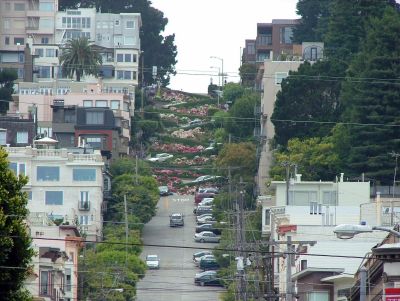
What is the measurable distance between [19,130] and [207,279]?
114ft

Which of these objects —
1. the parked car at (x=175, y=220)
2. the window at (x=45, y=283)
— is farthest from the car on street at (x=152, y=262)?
the window at (x=45, y=283)

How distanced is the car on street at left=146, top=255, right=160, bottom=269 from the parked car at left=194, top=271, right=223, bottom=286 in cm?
376

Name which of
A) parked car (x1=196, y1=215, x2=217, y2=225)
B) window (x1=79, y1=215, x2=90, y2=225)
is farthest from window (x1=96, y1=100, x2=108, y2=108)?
window (x1=79, y1=215, x2=90, y2=225)

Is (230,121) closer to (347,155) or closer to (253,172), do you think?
(253,172)

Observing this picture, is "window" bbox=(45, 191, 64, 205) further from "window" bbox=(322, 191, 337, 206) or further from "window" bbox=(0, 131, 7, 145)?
"window" bbox=(322, 191, 337, 206)

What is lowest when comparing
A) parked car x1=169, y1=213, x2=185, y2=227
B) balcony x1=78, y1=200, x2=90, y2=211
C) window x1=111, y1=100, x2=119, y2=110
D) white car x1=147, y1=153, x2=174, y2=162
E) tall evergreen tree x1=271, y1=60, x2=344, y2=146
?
parked car x1=169, y1=213, x2=185, y2=227

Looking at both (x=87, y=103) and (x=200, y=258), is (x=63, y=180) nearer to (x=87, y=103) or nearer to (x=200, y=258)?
(x=200, y=258)

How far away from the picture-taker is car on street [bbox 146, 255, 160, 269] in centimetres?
14175

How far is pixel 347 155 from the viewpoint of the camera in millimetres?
144250

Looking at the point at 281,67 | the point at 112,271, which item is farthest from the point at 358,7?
the point at 112,271

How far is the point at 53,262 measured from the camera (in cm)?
10912

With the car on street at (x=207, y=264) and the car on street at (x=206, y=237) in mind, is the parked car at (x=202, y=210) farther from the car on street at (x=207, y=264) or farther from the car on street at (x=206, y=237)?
the car on street at (x=207, y=264)

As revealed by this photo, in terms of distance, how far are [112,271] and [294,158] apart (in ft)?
78.4

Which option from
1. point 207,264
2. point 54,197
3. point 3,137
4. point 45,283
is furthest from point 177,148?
point 45,283
